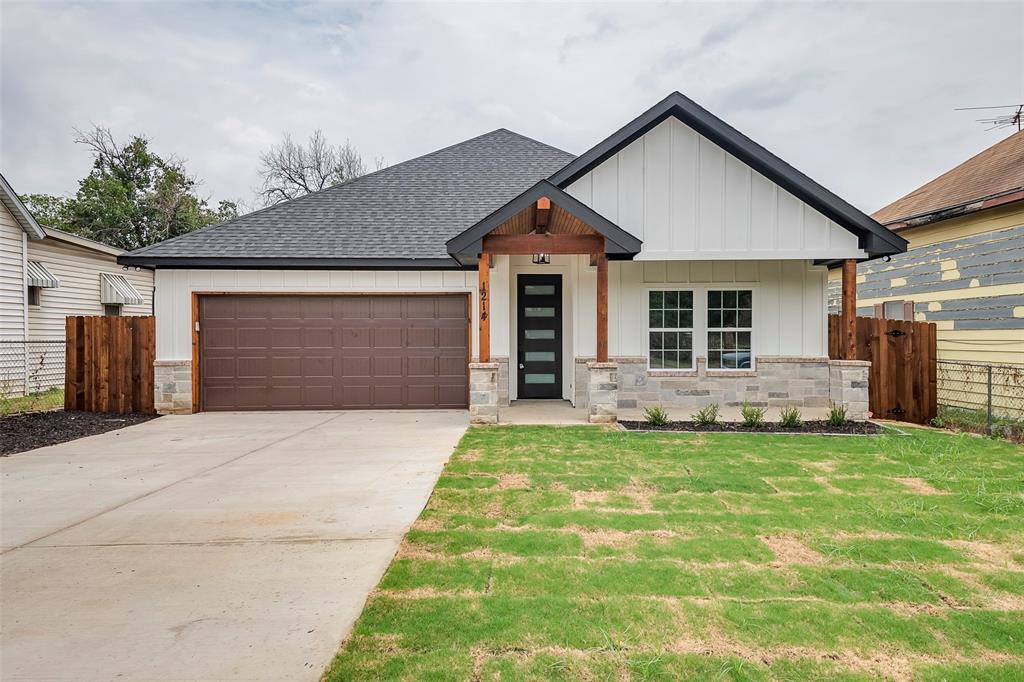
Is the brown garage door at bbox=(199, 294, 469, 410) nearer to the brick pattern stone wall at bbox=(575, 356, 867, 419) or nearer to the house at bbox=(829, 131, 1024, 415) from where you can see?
the brick pattern stone wall at bbox=(575, 356, 867, 419)

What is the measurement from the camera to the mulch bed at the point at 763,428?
818 cm

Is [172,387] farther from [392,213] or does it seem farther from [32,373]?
[32,373]

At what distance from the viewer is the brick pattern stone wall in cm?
1019

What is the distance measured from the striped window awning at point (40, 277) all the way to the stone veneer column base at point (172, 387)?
6956 millimetres

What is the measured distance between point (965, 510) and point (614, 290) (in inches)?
257

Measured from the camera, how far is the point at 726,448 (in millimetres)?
6953

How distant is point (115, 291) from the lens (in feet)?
53.8

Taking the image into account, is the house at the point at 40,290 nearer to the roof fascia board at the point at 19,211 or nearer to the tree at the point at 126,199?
the roof fascia board at the point at 19,211

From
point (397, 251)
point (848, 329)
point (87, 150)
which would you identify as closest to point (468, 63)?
point (397, 251)

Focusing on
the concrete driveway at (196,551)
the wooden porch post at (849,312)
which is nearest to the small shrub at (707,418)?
the wooden porch post at (849,312)

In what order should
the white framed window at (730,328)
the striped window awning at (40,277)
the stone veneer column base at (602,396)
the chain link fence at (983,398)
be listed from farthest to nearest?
1. the striped window awning at (40,277)
2. the white framed window at (730,328)
3. the stone veneer column base at (602,396)
4. the chain link fence at (983,398)

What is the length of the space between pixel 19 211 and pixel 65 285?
8.93ft

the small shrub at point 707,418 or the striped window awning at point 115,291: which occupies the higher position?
the striped window awning at point 115,291

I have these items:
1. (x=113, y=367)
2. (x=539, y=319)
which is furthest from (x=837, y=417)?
(x=113, y=367)
